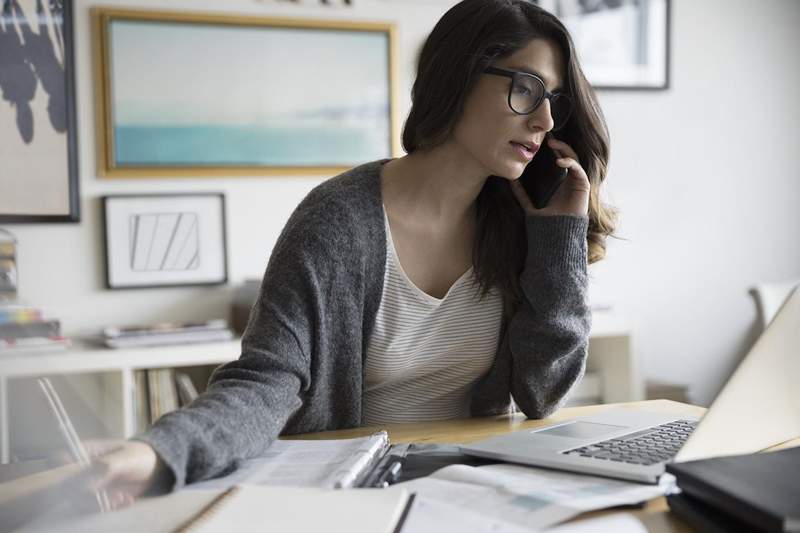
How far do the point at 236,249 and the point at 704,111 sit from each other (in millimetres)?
Answer: 1912

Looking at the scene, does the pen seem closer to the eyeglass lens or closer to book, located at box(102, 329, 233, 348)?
the eyeglass lens

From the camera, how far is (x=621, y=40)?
3.32 meters

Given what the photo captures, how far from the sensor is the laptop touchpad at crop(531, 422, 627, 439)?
1.02m

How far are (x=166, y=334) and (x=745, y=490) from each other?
2.13m

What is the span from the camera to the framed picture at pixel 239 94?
2793 millimetres

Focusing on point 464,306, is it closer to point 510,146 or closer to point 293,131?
point 510,146

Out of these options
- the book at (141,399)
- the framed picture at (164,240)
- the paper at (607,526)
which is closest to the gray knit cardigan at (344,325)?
the paper at (607,526)

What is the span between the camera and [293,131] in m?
2.98

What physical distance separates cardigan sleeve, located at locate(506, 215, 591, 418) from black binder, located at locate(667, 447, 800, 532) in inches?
19.9

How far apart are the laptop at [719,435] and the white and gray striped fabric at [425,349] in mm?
362

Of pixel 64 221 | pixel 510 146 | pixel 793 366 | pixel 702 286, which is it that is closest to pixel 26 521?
pixel 793 366

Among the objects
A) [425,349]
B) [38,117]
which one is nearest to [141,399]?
[38,117]

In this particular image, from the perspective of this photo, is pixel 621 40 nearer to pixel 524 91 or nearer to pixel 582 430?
pixel 524 91

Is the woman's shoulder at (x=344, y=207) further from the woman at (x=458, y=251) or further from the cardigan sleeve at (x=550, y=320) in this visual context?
the cardigan sleeve at (x=550, y=320)
